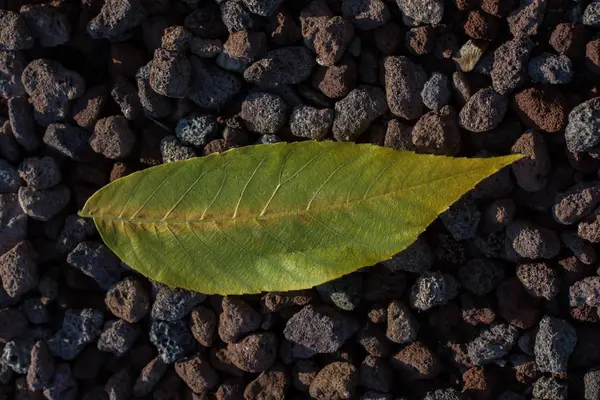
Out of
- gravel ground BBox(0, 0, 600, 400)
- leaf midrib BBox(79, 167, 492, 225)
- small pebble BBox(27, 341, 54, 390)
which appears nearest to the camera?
leaf midrib BBox(79, 167, 492, 225)

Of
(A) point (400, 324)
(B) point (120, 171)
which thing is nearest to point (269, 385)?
(A) point (400, 324)

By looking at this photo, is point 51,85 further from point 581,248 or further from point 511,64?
point 581,248

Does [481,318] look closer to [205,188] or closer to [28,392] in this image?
[205,188]

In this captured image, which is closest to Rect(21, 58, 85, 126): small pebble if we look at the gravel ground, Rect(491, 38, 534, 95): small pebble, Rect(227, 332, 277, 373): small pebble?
the gravel ground

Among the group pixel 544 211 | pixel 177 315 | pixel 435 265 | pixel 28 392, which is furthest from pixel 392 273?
pixel 28 392

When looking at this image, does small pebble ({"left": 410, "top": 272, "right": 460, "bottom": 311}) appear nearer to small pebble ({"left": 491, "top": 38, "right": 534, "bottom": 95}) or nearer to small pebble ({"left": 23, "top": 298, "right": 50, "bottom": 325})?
small pebble ({"left": 491, "top": 38, "right": 534, "bottom": 95})

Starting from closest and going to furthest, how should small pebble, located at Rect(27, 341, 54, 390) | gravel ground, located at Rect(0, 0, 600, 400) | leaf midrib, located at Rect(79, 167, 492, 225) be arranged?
1. leaf midrib, located at Rect(79, 167, 492, 225)
2. gravel ground, located at Rect(0, 0, 600, 400)
3. small pebble, located at Rect(27, 341, 54, 390)
